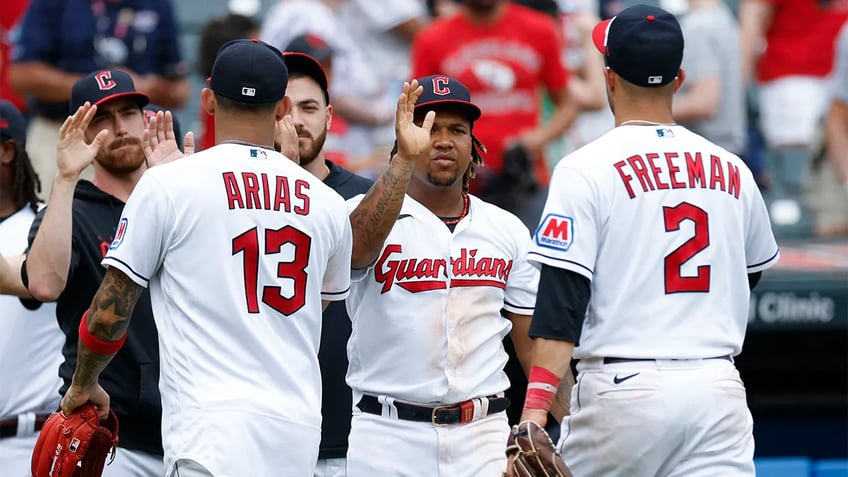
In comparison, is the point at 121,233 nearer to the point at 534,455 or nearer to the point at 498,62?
the point at 534,455

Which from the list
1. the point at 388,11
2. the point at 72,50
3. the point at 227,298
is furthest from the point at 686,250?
the point at 388,11

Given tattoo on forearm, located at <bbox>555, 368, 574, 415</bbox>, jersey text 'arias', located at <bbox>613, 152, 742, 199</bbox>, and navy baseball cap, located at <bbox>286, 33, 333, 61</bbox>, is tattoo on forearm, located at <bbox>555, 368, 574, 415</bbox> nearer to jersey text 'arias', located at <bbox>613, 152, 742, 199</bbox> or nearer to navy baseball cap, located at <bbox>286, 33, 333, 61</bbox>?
jersey text 'arias', located at <bbox>613, 152, 742, 199</bbox>

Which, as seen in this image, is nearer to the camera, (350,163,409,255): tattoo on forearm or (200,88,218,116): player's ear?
(200,88,218,116): player's ear

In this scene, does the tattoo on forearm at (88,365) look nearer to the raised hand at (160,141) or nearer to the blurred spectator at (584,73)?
the raised hand at (160,141)

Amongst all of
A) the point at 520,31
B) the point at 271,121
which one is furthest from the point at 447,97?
the point at 520,31

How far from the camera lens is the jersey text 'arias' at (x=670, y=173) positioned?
4.21m

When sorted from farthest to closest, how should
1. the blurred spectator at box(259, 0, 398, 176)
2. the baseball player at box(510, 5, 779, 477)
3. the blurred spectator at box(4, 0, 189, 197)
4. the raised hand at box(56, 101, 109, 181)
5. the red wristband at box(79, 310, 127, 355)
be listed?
1. the blurred spectator at box(259, 0, 398, 176)
2. the blurred spectator at box(4, 0, 189, 197)
3. the raised hand at box(56, 101, 109, 181)
4. the baseball player at box(510, 5, 779, 477)
5. the red wristband at box(79, 310, 127, 355)

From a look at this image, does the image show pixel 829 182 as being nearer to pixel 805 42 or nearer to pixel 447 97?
pixel 805 42

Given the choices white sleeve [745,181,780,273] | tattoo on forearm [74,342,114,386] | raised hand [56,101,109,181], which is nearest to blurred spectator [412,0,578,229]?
white sleeve [745,181,780,273]

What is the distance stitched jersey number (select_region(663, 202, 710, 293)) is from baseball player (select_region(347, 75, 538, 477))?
0.83 meters

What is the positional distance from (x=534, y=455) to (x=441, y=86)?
4.89 feet

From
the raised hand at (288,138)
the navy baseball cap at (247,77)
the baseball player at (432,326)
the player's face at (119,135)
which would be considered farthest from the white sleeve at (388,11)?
the navy baseball cap at (247,77)

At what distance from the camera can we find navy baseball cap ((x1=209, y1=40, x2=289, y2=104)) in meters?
4.10

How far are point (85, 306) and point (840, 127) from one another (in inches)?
207
